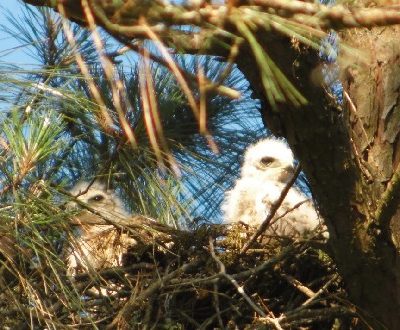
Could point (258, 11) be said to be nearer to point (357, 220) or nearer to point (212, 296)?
point (357, 220)

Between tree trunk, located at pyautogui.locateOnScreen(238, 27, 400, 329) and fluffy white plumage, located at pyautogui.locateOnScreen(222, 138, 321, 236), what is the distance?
691 millimetres

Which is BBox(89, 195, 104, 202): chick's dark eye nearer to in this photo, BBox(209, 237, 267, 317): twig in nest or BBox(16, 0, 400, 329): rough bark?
BBox(209, 237, 267, 317): twig in nest

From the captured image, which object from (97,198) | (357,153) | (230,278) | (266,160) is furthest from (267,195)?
(357,153)

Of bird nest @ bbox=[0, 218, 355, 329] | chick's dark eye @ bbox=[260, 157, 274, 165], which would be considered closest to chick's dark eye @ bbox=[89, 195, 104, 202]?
chick's dark eye @ bbox=[260, 157, 274, 165]

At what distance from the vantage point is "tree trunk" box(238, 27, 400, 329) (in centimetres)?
210

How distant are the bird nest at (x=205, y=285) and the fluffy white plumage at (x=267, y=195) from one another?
0.23m

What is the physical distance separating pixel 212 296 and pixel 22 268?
85cm

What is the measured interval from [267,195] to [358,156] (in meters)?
1.53

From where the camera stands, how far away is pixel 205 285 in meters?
3.15

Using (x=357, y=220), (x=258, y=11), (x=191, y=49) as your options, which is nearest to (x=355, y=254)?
(x=357, y=220)

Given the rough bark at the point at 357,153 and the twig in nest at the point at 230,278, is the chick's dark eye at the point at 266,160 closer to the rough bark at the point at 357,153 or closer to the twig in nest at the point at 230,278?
the twig in nest at the point at 230,278

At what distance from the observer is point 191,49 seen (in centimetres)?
156

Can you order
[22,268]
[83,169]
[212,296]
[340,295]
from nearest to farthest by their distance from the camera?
[22,268] < [340,295] < [212,296] < [83,169]

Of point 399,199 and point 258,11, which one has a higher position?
point 399,199
